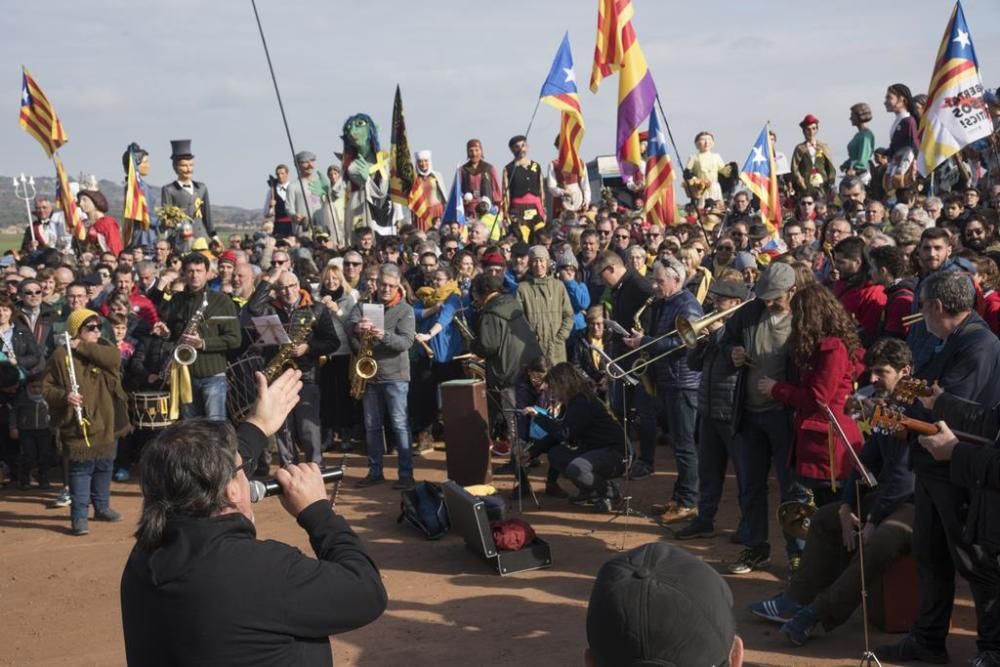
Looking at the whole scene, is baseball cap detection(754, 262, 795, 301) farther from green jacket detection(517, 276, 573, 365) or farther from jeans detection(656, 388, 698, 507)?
green jacket detection(517, 276, 573, 365)

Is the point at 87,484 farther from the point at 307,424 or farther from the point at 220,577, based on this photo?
the point at 220,577

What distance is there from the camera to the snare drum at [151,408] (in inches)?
463

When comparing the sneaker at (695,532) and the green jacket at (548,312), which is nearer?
the sneaker at (695,532)

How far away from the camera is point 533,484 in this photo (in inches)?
446

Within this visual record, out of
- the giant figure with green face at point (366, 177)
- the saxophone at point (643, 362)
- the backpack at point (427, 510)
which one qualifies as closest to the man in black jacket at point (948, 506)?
the saxophone at point (643, 362)

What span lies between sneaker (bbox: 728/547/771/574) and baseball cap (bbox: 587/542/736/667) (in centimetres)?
589

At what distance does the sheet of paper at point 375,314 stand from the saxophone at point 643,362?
2425 mm

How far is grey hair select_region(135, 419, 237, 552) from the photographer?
3.39 meters

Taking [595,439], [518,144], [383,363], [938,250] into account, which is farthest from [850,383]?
[518,144]

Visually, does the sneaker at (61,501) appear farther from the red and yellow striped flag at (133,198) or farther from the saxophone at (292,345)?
the red and yellow striped flag at (133,198)

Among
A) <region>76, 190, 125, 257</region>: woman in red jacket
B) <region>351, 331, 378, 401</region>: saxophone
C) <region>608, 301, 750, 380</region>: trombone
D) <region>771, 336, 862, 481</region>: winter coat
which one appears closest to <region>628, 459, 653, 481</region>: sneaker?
<region>608, 301, 750, 380</region>: trombone

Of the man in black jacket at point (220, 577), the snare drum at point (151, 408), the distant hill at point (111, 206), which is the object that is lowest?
the snare drum at point (151, 408)

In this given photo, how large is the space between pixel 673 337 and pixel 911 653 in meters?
3.89

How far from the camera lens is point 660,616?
2.38m
